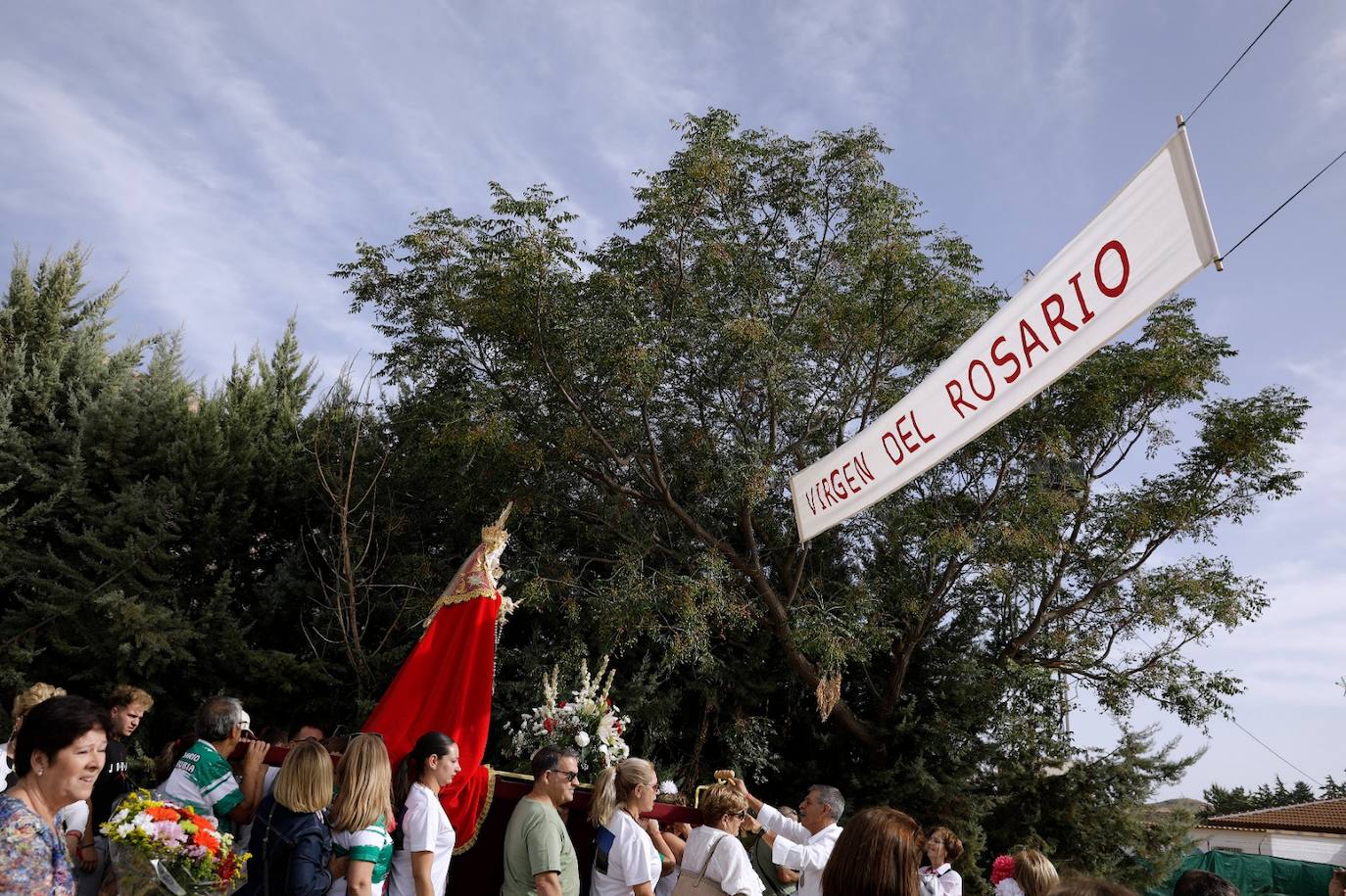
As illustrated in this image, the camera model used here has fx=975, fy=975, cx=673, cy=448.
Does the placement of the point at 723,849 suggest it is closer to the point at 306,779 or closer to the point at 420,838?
the point at 420,838

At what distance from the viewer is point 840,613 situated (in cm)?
1148

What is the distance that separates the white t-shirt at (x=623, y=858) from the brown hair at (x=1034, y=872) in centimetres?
165

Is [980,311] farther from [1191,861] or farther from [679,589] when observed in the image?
[1191,861]

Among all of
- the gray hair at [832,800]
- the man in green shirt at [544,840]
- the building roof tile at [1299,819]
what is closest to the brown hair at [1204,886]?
the gray hair at [832,800]

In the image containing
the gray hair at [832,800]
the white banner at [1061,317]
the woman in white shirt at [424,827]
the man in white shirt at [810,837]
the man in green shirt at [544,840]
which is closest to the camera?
the white banner at [1061,317]

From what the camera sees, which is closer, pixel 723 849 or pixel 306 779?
pixel 306 779

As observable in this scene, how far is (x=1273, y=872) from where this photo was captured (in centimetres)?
1728

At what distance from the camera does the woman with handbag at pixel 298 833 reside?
145 inches

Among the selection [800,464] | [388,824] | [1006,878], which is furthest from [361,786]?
[800,464]

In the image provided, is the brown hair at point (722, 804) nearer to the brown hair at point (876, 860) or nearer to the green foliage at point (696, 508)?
the brown hair at point (876, 860)

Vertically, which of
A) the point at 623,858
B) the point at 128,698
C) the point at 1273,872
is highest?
the point at 1273,872

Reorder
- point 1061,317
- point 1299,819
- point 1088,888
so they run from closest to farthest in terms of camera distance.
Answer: point 1088,888 → point 1061,317 → point 1299,819

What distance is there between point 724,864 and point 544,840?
805mm

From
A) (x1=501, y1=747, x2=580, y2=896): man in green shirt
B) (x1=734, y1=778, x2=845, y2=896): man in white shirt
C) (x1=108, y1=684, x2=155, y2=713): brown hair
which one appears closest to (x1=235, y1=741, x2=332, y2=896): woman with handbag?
(x1=501, y1=747, x2=580, y2=896): man in green shirt
